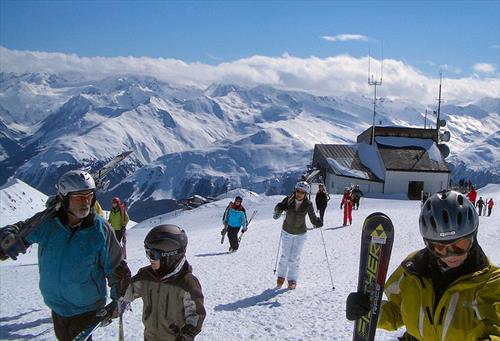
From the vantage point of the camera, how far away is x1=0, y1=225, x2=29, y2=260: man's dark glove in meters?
4.46

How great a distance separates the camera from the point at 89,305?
4.97 m

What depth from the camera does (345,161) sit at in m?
55.8

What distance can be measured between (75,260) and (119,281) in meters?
0.47

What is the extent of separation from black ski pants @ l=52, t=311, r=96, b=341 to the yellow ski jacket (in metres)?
3.09

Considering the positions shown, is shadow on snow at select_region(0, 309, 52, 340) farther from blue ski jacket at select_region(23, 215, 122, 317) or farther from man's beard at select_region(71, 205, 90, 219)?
man's beard at select_region(71, 205, 90, 219)

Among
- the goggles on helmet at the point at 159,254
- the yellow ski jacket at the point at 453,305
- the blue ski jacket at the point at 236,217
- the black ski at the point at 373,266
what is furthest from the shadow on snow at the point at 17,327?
the blue ski jacket at the point at 236,217

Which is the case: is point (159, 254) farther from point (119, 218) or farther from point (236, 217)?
point (236, 217)

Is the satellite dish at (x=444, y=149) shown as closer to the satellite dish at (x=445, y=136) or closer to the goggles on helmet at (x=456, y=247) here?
the satellite dish at (x=445, y=136)

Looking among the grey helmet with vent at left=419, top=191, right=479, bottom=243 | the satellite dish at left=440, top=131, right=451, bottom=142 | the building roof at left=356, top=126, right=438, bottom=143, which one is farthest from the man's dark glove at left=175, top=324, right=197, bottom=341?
the satellite dish at left=440, top=131, right=451, bottom=142

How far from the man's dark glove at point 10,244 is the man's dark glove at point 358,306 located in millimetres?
2925

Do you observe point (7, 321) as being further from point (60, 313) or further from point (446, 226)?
point (446, 226)

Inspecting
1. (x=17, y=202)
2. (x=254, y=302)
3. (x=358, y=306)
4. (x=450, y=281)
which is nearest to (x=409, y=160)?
(x=254, y=302)

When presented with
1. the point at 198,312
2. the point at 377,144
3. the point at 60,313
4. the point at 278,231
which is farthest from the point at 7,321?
the point at 377,144

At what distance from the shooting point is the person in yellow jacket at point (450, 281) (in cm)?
294
